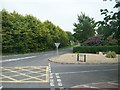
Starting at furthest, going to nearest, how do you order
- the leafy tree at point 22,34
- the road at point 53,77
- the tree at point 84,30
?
the tree at point 84,30 → the leafy tree at point 22,34 → the road at point 53,77

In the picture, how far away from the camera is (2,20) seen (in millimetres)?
48688

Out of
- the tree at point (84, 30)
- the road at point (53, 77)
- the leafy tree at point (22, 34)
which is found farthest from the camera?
the tree at point (84, 30)

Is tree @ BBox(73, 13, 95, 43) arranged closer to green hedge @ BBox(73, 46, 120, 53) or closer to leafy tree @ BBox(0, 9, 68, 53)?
leafy tree @ BBox(0, 9, 68, 53)

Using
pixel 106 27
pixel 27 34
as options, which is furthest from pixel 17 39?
pixel 106 27

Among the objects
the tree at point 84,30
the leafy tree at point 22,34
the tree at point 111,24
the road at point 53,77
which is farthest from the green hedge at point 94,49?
the tree at point 111,24

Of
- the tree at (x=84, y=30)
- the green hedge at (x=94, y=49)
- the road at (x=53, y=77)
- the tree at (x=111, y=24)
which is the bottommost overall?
the road at (x=53, y=77)

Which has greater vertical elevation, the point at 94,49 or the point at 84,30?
the point at 84,30

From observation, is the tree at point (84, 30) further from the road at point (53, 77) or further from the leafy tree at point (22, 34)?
the road at point (53, 77)

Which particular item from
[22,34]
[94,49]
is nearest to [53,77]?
[94,49]

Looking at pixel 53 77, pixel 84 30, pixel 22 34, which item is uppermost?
pixel 84 30

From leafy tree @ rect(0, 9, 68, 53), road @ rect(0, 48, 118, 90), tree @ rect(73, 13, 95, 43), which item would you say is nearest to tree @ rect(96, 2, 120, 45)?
road @ rect(0, 48, 118, 90)

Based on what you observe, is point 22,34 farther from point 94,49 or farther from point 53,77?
point 53,77

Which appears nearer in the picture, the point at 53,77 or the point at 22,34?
the point at 53,77

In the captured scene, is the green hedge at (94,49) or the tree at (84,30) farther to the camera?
the tree at (84,30)
